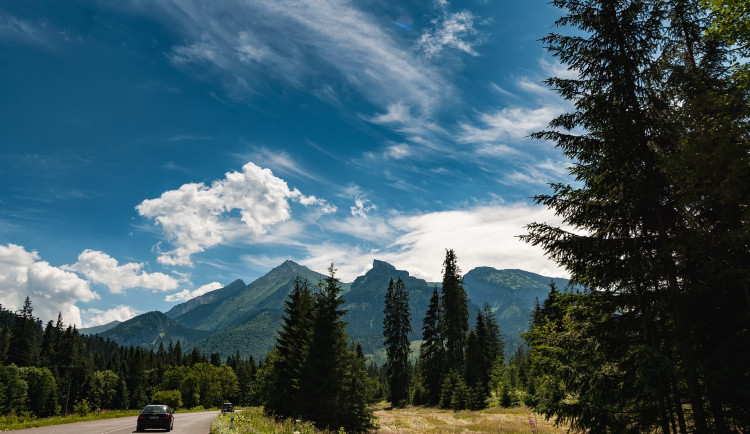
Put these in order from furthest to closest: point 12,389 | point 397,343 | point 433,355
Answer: point 12,389
point 397,343
point 433,355

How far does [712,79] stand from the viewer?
10023 millimetres

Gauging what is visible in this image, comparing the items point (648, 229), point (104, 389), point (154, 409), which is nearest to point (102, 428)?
point (154, 409)

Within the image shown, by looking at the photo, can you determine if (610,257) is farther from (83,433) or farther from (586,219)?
(83,433)

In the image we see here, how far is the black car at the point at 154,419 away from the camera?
22750 millimetres

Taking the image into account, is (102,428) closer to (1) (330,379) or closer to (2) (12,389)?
(1) (330,379)

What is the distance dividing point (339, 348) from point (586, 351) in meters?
18.2

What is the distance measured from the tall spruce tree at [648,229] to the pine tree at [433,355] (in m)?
44.6

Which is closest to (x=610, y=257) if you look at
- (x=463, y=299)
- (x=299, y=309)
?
(x=299, y=309)

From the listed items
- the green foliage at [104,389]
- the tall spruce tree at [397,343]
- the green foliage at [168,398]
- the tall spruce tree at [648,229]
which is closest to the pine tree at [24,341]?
the green foliage at [104,389]

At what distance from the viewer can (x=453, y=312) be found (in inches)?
2026

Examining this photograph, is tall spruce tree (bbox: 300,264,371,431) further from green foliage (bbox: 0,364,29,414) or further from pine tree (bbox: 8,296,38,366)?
pine tree (bbox: 8,296,38,366)

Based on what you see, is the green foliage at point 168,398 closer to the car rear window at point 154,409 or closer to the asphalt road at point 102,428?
the asphalt road at point 102,428

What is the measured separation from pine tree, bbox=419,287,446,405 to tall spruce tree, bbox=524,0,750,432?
44648 mm

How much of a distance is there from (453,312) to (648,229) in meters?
42.7
